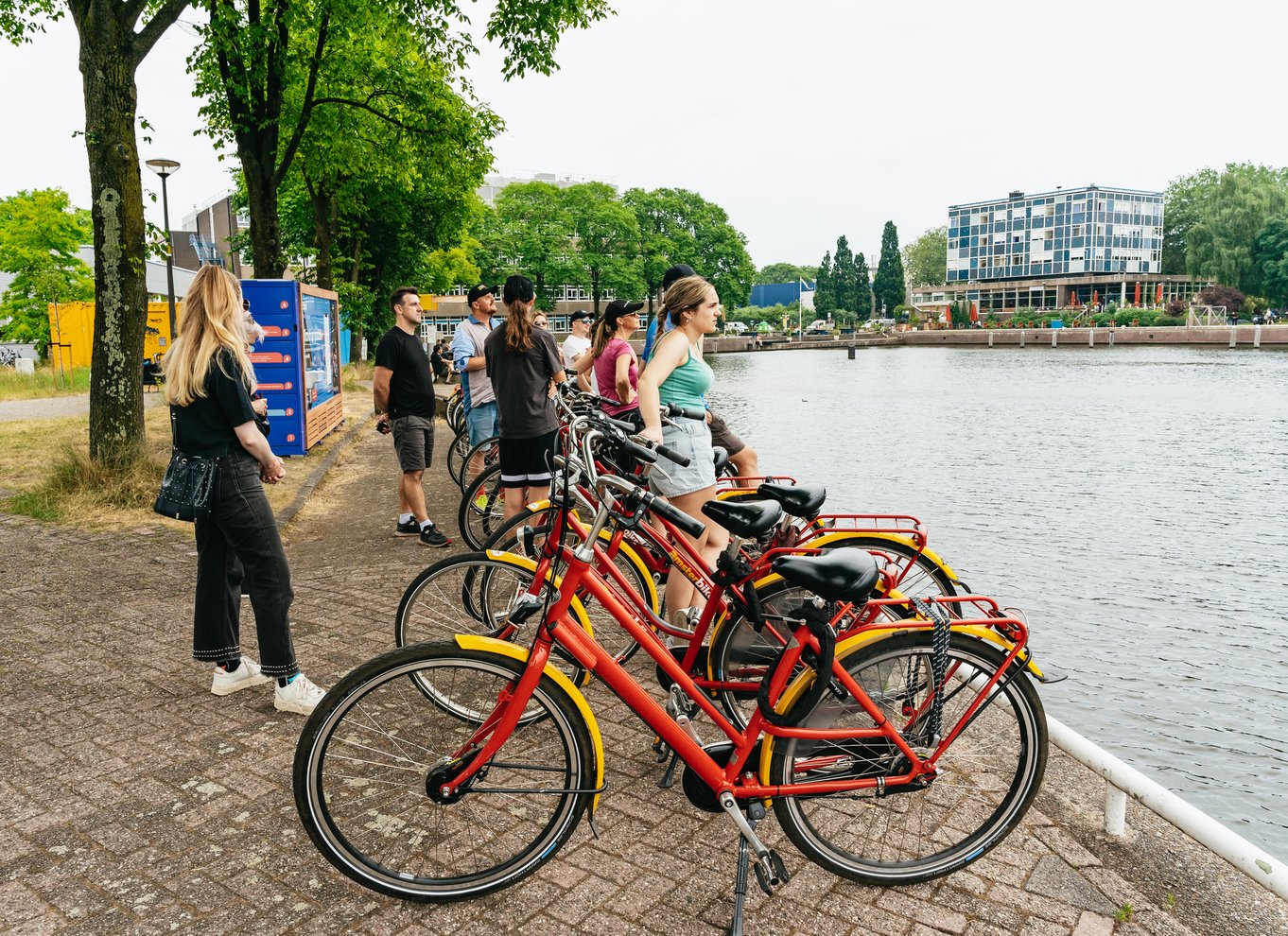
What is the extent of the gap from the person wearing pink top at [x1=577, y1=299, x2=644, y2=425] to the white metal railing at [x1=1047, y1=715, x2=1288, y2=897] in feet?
13.6

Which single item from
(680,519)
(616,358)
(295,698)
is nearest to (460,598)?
(295,698)

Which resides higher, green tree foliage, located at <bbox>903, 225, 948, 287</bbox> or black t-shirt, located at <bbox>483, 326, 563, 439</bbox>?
green tree foliage, located at <bbox>903, 225, 948, 287</bbox>

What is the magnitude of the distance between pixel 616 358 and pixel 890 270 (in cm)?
13162

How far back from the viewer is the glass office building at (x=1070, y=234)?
11294cm

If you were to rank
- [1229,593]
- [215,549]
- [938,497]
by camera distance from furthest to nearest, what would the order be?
[938,497] < [1229,593] < [215,549]

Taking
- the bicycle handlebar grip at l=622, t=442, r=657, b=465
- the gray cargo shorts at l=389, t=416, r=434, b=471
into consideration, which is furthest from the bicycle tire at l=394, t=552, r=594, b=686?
the gray cargo shorts at l=389, t=416, r=434, b=471

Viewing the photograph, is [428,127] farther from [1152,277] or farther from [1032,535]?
[1152,277]

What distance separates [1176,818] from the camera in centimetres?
324

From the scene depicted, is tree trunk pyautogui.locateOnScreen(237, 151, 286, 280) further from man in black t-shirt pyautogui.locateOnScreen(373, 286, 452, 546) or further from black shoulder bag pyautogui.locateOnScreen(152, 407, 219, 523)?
black shoulder bag pyautogui.locateOnScreen(152, 407, 219, 523)

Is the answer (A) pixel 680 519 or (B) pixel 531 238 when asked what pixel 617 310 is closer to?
(A) pixel 680 519

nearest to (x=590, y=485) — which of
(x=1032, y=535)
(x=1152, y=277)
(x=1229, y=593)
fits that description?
(x=1229, y=593)

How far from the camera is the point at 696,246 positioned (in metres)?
88.9

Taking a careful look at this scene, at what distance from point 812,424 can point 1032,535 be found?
13.9m

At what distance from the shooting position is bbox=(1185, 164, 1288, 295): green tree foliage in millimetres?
98812
